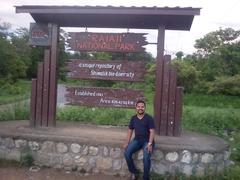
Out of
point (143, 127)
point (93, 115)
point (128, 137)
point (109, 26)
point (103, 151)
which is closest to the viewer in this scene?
point (143, 127)

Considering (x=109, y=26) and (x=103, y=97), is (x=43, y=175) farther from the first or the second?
(x=109, y=26)

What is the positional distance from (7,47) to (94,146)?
77.0 ft

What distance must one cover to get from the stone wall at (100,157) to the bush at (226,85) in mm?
27188

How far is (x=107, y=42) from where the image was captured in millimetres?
8484

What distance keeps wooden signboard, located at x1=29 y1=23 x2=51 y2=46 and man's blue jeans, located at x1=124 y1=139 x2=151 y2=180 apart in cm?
308

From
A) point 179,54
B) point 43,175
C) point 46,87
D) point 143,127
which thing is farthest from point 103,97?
point 179,54

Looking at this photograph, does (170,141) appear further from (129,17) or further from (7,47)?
(7,47)

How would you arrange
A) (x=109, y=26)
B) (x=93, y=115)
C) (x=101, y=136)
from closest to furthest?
(x=101, y=136) → (x=109, y=26) → (x=93, y=115)

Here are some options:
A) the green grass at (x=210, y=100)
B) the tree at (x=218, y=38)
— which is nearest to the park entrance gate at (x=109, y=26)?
the green grass at (x=210, y=100)

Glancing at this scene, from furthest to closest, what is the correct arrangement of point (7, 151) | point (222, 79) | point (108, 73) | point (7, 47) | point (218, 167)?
point (222, 79), point (7, 47), point (108, 73), point (7, 151), point (218, 167)

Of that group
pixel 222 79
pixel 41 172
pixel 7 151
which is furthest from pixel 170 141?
pixel 222 79

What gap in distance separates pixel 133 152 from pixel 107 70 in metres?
2.16

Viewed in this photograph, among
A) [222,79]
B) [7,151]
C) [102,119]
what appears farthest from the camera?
[222,79]

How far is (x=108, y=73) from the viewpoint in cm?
851
